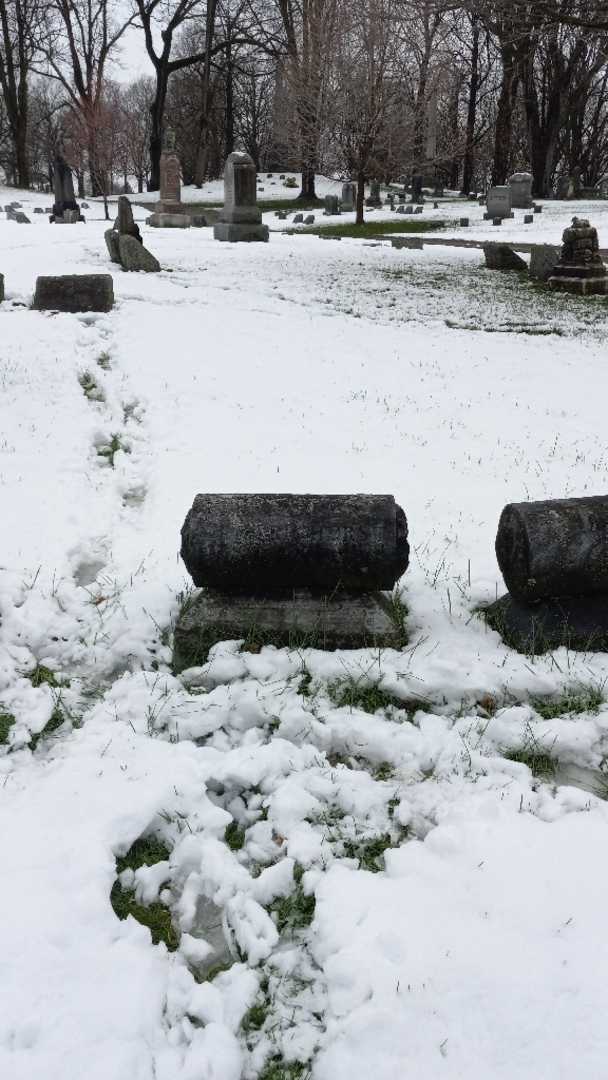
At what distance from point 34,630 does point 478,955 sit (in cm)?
246

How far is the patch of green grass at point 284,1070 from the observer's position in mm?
1896

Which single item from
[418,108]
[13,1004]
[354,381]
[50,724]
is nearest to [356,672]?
[50,724]

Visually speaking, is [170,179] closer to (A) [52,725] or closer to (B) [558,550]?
(B) [558,550]

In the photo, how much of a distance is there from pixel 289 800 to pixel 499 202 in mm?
29165

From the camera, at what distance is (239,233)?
20.8 metres

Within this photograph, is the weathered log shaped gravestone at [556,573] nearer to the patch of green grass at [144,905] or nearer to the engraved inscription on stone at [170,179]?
the patch of green grass at [144,905]

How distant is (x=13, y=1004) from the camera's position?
2.00m

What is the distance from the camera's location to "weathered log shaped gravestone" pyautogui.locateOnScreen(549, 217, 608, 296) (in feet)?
44.5

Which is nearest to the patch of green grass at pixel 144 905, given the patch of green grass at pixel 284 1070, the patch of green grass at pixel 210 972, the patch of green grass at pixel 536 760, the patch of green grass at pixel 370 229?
the patch of green grass at pixel 210 972

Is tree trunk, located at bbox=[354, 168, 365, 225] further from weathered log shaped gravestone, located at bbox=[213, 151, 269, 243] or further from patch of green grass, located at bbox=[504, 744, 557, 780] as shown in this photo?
patch of green grass, located at bbox=[504, 744, 557, 780]

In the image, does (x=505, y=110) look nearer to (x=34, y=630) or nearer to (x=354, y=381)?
(x=354, y=381)

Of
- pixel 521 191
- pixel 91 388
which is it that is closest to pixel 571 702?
pixel 91 388

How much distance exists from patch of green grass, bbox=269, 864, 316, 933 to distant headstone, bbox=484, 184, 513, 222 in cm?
2917

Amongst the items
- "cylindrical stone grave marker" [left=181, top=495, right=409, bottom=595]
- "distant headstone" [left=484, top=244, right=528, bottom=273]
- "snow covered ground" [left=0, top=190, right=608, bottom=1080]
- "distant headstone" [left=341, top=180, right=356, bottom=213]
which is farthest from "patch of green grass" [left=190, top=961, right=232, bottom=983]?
"distant headstone" [left=341, top=180, right=356, bottom=213]
